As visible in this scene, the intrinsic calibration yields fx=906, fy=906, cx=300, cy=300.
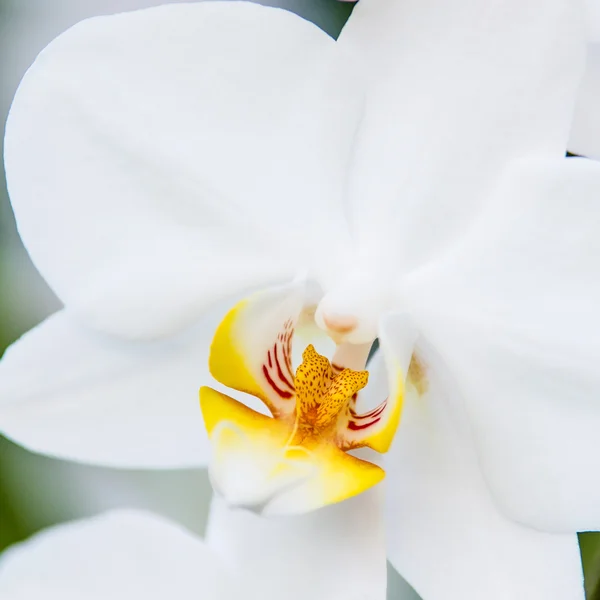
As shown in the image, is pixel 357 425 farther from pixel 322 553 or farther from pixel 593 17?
pixel 593 17

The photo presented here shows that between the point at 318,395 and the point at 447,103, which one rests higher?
the point at 447,103

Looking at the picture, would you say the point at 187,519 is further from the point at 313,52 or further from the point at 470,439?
the point at 313,52

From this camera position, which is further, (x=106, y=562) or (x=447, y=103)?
(x=106, y=562)

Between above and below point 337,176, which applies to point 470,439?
below

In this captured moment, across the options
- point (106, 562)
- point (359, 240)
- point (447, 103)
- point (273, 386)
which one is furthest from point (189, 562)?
point (447, 103)

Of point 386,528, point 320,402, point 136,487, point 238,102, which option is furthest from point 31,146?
point 136,487

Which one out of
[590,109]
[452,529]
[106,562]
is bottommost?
[106,562]
